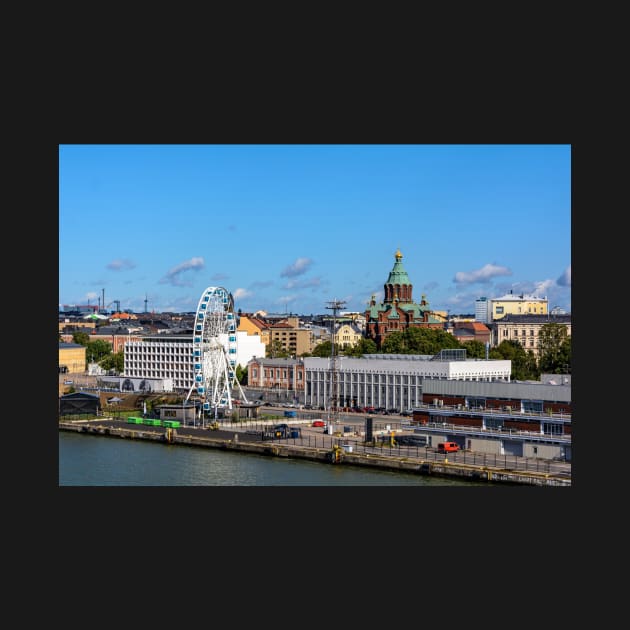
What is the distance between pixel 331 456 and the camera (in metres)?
21.5

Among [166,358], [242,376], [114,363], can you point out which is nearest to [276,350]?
[114,363]

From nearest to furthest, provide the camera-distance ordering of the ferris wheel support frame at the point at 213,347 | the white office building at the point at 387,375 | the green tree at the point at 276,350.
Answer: the white office building at the point at 387,375 → the ferris wheel support frame at the point at 213,347 → the green tree at the point at 276,350

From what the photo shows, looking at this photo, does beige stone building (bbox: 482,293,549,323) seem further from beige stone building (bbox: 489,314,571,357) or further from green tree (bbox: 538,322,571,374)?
green tree (bbox: 538,322,571,374)

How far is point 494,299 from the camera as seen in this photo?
68.3 metres

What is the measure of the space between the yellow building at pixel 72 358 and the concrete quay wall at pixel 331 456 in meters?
19.7

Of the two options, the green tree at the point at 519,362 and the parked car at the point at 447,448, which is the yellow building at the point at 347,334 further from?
the parked car at the point at 447,448

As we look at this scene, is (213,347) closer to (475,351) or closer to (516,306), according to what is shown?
(475,351)

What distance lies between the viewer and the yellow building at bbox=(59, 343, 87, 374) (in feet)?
157

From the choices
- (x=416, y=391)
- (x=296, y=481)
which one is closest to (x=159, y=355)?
(x=416, y=391)

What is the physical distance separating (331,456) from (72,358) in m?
29.5

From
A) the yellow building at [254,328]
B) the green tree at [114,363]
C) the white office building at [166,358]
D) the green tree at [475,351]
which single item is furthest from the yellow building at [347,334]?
the green tree at [475,351]

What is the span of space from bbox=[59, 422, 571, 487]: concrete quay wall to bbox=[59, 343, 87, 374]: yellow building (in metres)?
19.7

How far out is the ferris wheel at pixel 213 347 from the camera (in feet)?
99.1

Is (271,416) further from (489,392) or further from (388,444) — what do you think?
(489,392)
